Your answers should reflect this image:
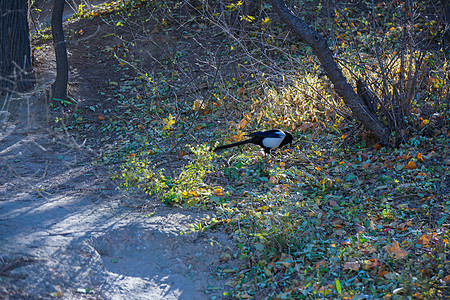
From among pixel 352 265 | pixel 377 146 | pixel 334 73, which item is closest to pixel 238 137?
pixel 334 73

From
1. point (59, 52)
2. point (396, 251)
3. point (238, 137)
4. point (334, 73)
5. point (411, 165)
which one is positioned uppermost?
point (59, 52)

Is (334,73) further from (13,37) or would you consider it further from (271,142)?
(13,37)

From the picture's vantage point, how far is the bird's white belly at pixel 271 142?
551 centimetres

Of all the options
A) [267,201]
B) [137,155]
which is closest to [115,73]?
[137,155]

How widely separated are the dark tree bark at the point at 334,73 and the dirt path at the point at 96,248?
95.0 inches

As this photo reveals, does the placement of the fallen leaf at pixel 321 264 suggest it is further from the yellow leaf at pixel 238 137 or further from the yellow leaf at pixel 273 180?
the yellow leaf at pixel 238 137

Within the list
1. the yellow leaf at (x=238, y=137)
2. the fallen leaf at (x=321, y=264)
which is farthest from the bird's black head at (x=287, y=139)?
the fallen leaf at (x=321, y=264)

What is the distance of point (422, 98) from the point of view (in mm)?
6469

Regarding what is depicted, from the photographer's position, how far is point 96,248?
3863 millimetres

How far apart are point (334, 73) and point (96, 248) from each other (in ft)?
11.2

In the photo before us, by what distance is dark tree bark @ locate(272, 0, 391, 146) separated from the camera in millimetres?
5227

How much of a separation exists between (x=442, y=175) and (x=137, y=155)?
392 cm

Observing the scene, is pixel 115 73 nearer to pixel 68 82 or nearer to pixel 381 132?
pixel 68 82

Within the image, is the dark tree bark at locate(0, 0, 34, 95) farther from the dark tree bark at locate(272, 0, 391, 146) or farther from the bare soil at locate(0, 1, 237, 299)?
the dark tree bark at locate(272, 0, 391, 146)
